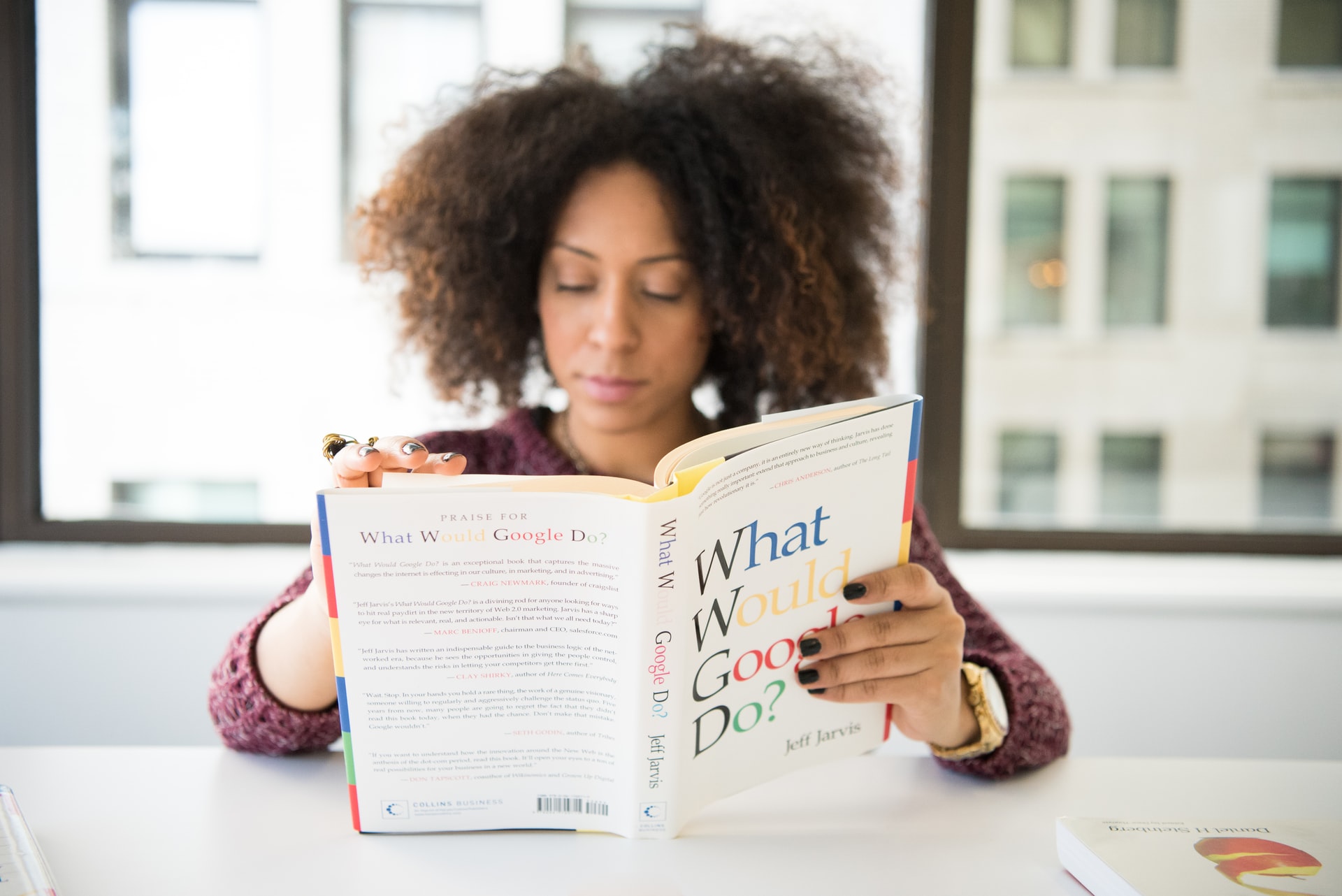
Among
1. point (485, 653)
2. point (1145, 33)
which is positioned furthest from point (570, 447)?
point (1145, 33)

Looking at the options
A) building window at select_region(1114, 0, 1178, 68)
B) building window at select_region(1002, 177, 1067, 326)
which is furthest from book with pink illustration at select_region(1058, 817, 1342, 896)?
building window at select_region(1114, 0, 1178, 68)

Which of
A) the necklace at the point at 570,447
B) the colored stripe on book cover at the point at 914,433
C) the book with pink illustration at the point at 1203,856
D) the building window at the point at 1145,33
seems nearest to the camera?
the book with pink illustration at the point at 1203,856

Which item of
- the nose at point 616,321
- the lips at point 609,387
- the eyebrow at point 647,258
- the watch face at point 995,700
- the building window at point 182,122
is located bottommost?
the watch face at point 995,700

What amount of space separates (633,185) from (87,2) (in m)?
1.38

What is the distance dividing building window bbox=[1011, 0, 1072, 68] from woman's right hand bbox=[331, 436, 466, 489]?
1780 mm

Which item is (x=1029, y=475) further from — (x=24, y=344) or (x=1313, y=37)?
(x=24, y=344)

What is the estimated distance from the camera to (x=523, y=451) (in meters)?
1.15

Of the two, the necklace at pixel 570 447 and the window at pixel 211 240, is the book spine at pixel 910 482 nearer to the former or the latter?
the necklace at pixel 570 447

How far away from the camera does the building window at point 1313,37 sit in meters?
1.92

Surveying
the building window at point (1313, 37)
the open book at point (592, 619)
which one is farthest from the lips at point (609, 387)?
the building window at point (1313, 37)

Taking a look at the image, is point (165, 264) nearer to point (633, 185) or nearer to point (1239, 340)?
point (633, 185)

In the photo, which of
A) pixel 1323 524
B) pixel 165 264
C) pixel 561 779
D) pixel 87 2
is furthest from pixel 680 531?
pixel 1323 524

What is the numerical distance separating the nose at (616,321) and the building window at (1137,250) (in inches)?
56.2

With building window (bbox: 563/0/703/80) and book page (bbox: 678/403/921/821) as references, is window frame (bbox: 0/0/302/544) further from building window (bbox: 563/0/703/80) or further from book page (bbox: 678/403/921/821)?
book page (bbox: 678/403/921/821)
